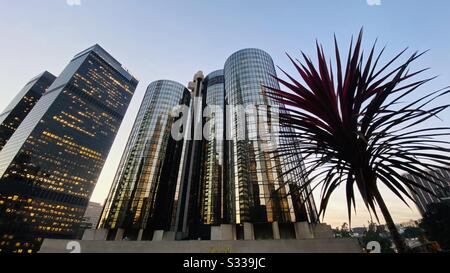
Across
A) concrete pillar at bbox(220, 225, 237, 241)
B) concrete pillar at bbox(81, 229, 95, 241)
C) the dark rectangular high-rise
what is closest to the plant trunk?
concrete pillar at bbox(220, 225, 237, 241)

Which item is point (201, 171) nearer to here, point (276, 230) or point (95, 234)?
point (95, 234)

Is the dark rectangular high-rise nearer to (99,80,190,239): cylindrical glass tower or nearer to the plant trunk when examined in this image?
(99,80,190,239): cylindrical glass tower

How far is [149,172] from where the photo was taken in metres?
39.0

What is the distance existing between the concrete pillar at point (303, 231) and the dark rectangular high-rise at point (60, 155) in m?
79.8

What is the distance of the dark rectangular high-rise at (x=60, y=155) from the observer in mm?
63438

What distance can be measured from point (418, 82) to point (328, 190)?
184 cm

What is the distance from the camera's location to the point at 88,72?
96.1m

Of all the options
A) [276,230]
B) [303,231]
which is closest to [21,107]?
[276,230]

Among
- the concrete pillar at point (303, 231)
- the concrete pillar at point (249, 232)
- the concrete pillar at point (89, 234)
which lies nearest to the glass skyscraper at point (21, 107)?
the concrete pillar at point (89, 234)

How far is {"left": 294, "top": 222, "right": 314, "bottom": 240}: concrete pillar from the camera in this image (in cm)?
2022

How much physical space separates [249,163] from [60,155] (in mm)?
84221

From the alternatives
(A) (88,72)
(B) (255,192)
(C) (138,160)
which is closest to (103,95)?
(A) (88,72)

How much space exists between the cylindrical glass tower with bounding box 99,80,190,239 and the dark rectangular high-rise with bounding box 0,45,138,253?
2007 inches
